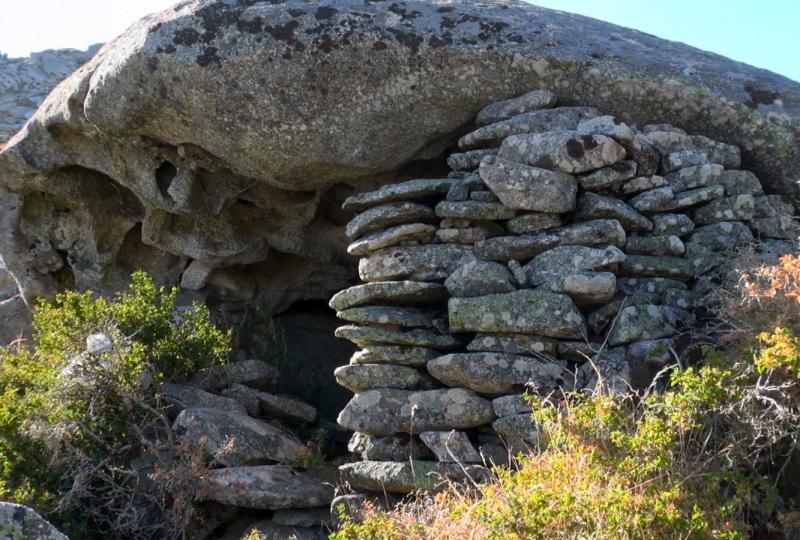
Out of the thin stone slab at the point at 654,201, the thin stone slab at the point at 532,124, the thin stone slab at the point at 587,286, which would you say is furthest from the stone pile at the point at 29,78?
the thin stone slab at the point at 587,286

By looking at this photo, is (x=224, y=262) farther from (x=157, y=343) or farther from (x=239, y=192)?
Result: (x=157, y=343)

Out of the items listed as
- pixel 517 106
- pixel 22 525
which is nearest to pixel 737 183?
pixel 517 106

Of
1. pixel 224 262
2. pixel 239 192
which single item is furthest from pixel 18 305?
pixel 239 192

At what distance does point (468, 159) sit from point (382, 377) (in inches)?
77.6

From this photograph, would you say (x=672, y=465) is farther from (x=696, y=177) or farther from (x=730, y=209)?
(x=696, y=177)

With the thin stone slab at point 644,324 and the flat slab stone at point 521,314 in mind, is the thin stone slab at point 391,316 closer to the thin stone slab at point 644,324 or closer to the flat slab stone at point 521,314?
the flat slab stone at point 521,314

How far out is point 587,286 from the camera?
248 inches

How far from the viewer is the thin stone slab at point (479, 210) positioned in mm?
6848

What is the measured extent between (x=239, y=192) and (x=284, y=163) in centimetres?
105

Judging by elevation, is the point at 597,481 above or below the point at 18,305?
above

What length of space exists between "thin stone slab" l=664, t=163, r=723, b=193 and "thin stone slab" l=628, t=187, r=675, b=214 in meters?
0.13

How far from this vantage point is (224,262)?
30.5 ft

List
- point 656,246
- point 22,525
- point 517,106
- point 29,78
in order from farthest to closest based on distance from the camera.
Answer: point 29,78 < point 517,106 < point 656,246 < point 22,525

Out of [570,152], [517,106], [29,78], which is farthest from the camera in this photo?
[29,78]
